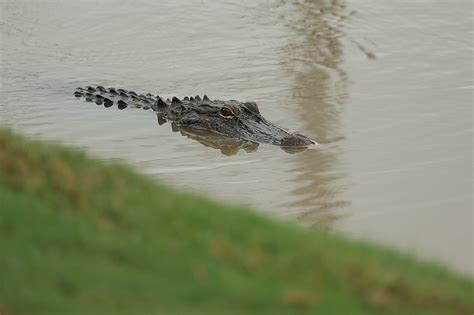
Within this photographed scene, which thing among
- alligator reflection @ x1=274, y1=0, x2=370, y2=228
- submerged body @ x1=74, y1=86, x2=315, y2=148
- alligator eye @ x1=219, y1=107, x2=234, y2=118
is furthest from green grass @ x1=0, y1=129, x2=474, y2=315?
alligator eye @ x1=219, y1=107, x2=234, y2=118

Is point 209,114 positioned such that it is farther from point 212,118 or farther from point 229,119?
point 229,119

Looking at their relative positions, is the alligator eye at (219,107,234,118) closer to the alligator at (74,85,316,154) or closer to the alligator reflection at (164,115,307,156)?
the alligator at (74,85,316,154)

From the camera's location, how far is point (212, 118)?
15.2 metres

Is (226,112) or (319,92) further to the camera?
(319,92)

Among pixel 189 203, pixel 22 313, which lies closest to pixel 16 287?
pixel 22 313

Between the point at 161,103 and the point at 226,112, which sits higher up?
the point at 226,112

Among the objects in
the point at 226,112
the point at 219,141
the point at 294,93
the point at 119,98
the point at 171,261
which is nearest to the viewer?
the point at 171,261

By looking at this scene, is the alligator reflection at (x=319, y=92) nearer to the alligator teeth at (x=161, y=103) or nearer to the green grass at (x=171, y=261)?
the alligator teeth at (x=161, y=103)

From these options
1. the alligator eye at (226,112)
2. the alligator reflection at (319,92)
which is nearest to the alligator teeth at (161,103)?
the alligator eye at (226,112)

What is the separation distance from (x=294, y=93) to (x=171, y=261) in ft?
34.3

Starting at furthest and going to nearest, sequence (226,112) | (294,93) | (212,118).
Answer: (294,93)
(212,118)
(226,112)

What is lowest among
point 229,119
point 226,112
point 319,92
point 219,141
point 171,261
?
point 219,141

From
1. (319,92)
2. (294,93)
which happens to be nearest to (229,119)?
(294,93)

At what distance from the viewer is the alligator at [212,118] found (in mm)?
14148
